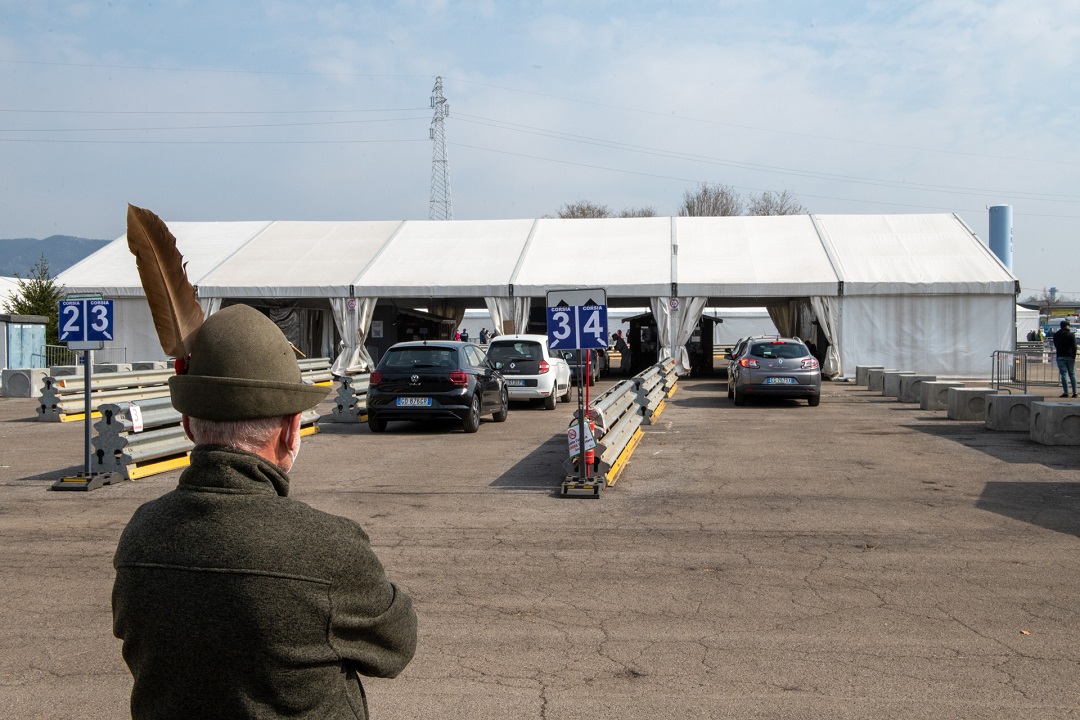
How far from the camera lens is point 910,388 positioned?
2358 cm

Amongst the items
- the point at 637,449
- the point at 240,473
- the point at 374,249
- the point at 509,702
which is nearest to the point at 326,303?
the point at 374,249

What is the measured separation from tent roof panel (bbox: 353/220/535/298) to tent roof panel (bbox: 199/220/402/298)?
33.5 inches

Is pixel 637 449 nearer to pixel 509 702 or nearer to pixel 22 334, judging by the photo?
pixel 509 702

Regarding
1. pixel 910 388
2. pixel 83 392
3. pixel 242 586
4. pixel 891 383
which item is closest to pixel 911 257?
pixel 891 383

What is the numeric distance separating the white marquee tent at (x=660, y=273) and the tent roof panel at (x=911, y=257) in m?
0.07

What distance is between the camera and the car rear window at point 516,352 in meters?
22.4

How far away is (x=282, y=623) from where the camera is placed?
1.95 metres

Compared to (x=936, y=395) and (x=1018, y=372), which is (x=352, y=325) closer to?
(x=936, y=395)

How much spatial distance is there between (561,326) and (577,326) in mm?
194

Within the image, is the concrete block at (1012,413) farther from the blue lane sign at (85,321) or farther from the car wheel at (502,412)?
the blue lane sign at (85,321)

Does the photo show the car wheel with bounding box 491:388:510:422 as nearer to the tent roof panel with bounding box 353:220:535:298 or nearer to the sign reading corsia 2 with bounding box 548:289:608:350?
the sign reading corsia 2 with bounding box 548:289:608:350

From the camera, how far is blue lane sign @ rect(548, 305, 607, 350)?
38.9ft

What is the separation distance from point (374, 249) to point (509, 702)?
110 ft

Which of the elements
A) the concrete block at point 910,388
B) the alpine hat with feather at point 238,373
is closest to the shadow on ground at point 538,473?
the alpine hat with feather at point 238,373
